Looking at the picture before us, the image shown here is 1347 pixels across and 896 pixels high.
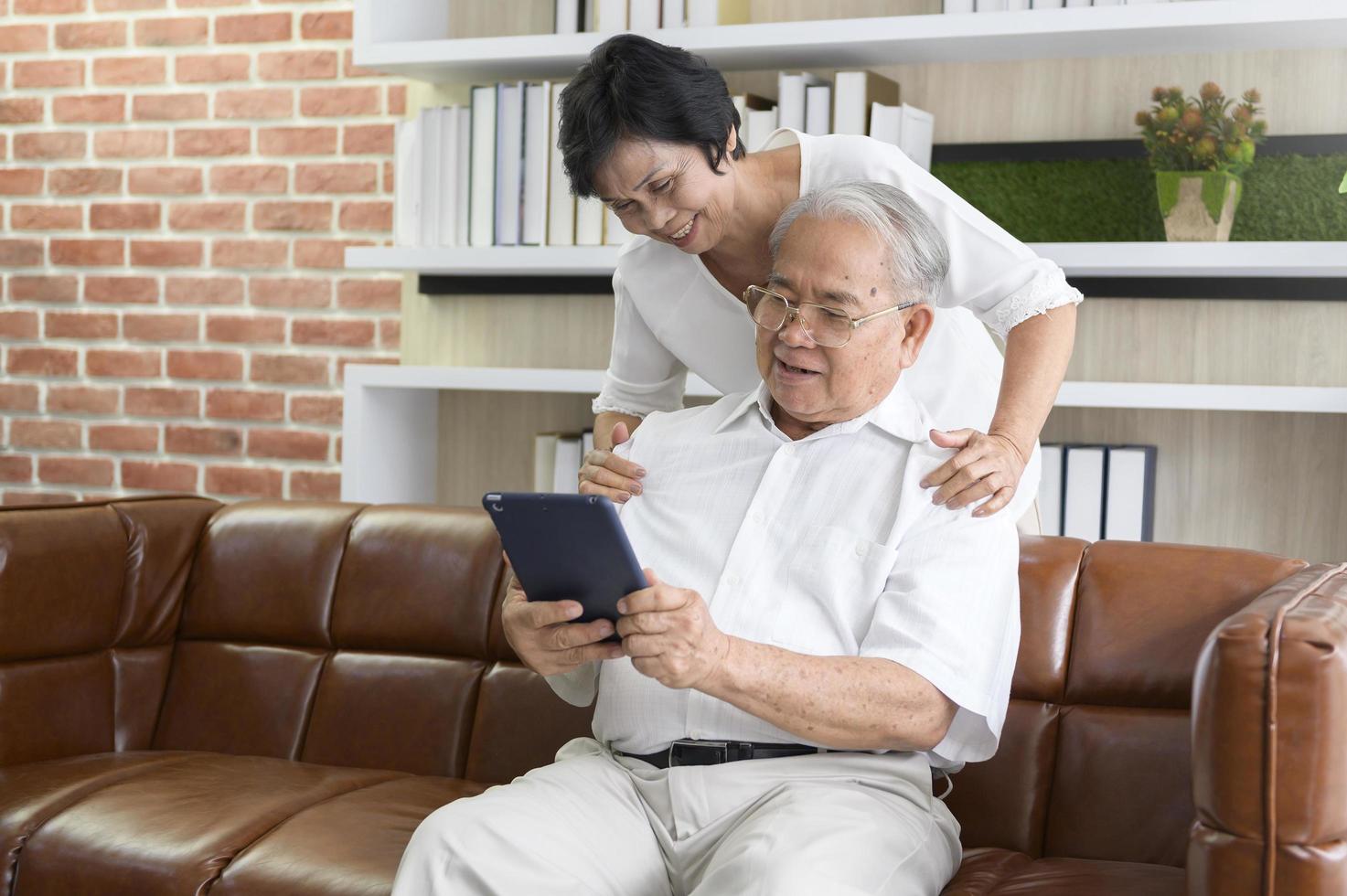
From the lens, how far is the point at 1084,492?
9.02 feet

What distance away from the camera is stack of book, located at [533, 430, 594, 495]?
10.2 feet

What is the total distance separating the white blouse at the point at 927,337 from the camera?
187 cm

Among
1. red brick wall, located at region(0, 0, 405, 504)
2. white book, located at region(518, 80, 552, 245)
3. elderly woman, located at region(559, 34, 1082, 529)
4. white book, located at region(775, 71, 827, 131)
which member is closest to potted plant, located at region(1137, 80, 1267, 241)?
white book, located at region(775, 71, 827, 131)

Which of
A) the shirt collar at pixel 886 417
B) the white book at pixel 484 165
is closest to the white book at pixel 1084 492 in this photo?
the shirt collar at pixel 886 417

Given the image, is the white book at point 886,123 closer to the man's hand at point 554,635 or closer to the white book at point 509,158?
the white book at point 509,158

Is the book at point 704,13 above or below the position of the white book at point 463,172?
above

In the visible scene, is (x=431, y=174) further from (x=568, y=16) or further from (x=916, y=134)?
(x=916, y=134)

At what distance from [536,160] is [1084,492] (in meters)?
1.34

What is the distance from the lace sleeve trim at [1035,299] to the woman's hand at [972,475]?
0.90 feet

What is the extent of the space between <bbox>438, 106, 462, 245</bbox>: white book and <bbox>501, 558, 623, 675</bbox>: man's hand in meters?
1.66

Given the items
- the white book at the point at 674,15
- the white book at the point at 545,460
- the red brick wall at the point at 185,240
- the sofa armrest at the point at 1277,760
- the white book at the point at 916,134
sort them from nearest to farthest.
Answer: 1. the sofa armrest at the point at 1277,760
2. the white book at the point at 916,134
3. the white book at the point at 674,15
4. the white book at the point at 545,460
5. the red brick wall at the point at 185,240

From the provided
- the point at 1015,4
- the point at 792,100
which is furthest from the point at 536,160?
the point at 1015,4

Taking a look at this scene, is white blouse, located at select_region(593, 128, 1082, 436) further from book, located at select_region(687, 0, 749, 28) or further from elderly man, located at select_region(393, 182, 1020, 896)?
book, located at select_region(687, 0, 749, 28)

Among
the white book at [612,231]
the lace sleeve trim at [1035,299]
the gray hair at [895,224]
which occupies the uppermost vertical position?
the white book at [612,231]
